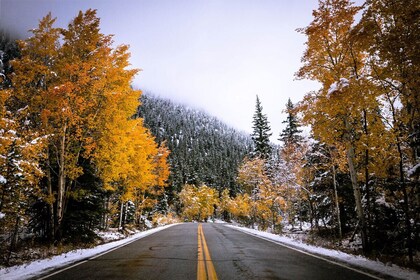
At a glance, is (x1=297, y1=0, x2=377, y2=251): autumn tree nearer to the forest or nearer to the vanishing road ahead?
the forest

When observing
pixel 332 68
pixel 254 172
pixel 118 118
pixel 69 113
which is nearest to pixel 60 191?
pixel 69 113

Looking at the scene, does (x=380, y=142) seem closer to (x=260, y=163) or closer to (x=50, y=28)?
(x=50, y=28)

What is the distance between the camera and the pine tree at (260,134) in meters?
38.9

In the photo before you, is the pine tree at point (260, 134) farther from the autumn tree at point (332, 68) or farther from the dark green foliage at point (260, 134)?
the autumn tree at point (332, 68)

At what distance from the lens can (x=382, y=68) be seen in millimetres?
9086

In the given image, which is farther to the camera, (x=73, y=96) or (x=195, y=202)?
(x=195, y=202)

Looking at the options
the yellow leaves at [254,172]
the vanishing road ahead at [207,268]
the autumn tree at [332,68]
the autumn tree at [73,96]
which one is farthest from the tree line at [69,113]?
the yellow leaves at [254,172]

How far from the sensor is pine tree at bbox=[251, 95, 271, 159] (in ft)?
128

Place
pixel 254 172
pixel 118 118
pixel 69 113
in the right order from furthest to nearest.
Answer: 1. pixel 254 172
2. pixel 118 118
3. pixel 69 113

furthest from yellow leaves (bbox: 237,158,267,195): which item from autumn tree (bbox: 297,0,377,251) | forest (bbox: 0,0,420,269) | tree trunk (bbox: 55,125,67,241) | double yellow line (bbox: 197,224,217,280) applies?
double yellow line (bbox: 197,224,217,280)

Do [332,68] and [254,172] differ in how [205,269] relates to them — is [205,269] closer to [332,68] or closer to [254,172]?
[332,68]

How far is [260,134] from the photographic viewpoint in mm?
40562

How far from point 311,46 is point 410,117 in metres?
5.60

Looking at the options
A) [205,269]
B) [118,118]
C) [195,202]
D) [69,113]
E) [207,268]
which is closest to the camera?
[205,269]
